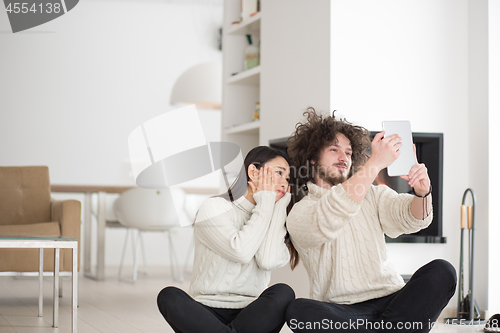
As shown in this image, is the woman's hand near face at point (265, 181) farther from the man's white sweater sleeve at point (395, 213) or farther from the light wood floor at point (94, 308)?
the light wood floor at point (94, 308)

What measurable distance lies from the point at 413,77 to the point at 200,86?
1.87m

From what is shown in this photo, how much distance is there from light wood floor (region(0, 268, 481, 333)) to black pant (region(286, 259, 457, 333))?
833 mm

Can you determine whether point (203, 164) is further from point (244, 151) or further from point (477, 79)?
point (477, 79)

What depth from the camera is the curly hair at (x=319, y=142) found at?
1.82 m

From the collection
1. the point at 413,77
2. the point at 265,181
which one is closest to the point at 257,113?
the point at 413,77

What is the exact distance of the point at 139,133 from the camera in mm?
5582

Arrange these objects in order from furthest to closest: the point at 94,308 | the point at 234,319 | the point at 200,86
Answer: the point at 200,86 → the point at 94,308 → the point at 234,319

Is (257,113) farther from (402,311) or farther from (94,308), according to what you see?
(402,311)

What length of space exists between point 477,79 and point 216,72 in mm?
2022

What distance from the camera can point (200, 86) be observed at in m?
4.16

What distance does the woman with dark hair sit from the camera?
61.7 inches

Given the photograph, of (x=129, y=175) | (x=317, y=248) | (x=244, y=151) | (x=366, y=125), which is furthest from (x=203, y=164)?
(x=317, y=248)

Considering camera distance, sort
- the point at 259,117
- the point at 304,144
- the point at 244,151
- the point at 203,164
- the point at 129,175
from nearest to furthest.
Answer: the point at 304,144, the point at 259,117, the point at 244,151, the point at 203,164, the point at 129,175

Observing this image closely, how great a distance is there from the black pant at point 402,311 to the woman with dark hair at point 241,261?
97 millimetres
